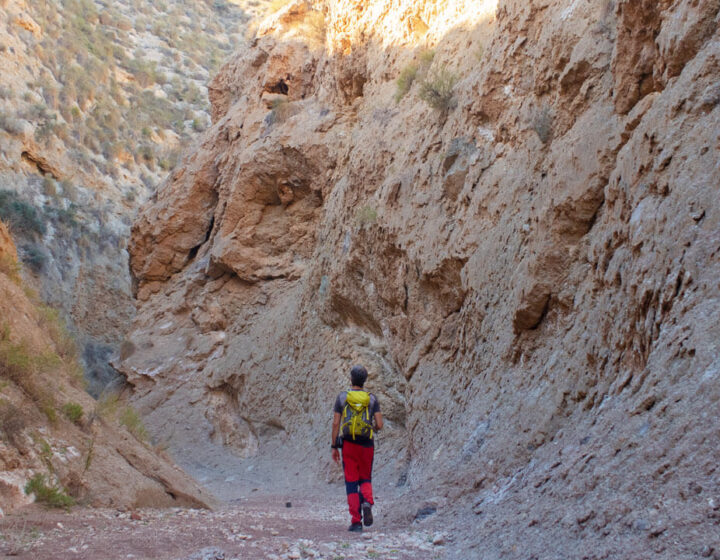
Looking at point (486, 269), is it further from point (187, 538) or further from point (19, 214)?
point (19, 214)

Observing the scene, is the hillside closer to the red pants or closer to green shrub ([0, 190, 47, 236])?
green shrub ([0, 190, 47, 236])

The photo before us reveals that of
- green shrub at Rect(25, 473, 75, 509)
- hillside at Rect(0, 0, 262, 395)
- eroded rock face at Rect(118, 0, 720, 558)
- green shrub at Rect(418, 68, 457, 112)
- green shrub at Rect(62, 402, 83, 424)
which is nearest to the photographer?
eroded rock face at Rect(118, 0, 720, 558)

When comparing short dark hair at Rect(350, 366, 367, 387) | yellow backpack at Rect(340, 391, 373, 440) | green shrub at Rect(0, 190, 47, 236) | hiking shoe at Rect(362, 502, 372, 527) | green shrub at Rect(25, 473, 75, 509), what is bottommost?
hiking shoe at Rect(362, 502, 372, 527)

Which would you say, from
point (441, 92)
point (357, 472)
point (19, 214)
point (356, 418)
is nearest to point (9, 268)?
point (356, 418)

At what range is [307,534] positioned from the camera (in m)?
4.86

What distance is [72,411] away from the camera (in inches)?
247

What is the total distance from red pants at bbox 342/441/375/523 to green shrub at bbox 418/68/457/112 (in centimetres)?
582

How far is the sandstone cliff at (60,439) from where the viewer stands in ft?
16.9

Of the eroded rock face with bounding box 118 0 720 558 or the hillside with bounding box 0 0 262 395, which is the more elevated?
the hillside with bounding box 0 0 262 395

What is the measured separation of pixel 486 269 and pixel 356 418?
9.08 ft

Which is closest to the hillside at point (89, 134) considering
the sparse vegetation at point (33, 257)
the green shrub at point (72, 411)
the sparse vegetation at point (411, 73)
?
the sparse vegetation at point (33, 257)

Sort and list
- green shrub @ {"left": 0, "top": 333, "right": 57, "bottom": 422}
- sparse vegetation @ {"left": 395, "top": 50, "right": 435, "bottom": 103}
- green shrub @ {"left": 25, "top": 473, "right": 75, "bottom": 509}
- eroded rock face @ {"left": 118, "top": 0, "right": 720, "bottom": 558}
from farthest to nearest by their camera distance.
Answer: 1. sparse vegetation @ {"left": 395, "top": 50, "right": 435, "bottom": 103}
2. green shrub @ {"left": 0, "top": 333, "right": 57, "bottom": 422}
3. green shrub @ {"left": 25, "top": 473, "right": 75, "bottom": 509}
4. eroded rock face @ {"left": 118, "top": 0, "right": 720, "bottom": 558}

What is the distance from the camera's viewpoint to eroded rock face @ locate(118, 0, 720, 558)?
3.65 m

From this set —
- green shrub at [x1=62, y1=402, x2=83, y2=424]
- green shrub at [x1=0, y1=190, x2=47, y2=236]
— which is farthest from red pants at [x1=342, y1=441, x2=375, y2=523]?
green shrub at [x1=0, y1=190, x2=47, y2=236]
